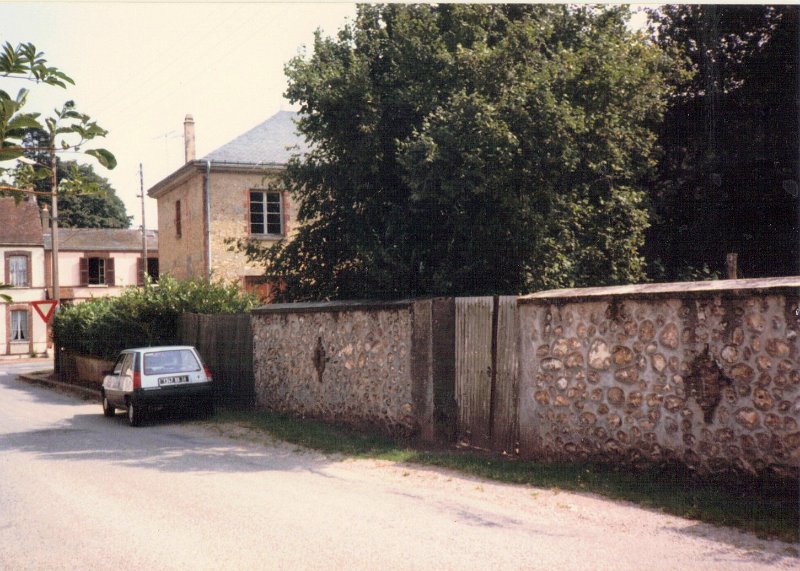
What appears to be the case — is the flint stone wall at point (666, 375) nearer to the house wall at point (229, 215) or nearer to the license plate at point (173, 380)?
the license plate at point (173, 380)

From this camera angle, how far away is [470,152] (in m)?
12.4

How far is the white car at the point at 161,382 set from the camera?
1546 centimetres

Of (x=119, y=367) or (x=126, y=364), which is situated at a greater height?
(x=126, y=364)

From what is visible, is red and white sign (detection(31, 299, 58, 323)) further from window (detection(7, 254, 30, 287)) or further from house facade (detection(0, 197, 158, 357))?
window (detection(7, 254, 30, 287))

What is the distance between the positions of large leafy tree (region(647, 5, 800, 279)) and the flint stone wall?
1364 centimetres

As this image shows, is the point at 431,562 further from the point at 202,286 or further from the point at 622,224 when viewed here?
the point at 202,286

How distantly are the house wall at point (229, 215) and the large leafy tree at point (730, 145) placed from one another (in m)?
14.5

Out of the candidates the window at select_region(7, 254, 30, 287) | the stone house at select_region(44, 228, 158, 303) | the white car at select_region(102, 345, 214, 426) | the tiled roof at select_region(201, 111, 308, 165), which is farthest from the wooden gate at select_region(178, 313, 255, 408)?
the window at select_region(7, 254, 30, 287)

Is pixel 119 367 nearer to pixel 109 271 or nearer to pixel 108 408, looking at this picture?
pixel 108 408

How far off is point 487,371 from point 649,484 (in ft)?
10.2

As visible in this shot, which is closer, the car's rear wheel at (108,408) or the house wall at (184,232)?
the car's rear wheel at (108,408)

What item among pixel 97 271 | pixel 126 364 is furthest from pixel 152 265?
pixel 126 364

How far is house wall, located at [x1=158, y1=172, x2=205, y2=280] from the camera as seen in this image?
2986 cm

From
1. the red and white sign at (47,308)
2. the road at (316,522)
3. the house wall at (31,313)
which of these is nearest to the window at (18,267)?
the house wall at (31,313)
